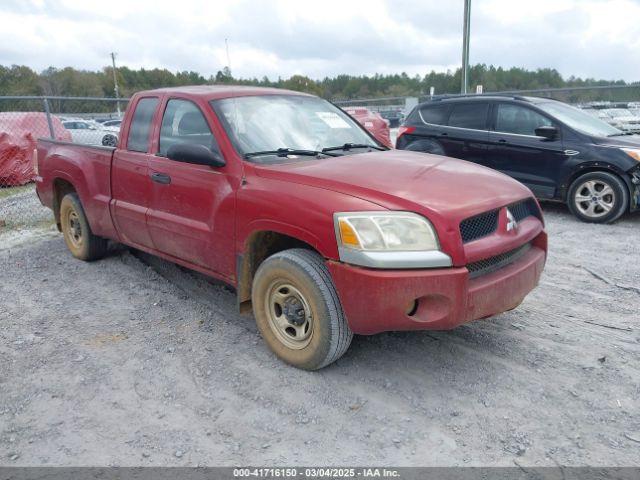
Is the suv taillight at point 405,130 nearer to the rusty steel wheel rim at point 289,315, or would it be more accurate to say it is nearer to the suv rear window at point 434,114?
the suv rear window at point 434,114

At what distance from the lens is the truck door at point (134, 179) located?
4.52m

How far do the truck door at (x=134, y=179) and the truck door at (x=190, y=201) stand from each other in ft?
0.45

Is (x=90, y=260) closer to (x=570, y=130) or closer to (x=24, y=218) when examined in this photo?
(x=24, y=218)

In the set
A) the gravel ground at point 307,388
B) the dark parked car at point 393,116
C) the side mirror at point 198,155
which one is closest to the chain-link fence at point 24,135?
the gravel ground at point 307,388

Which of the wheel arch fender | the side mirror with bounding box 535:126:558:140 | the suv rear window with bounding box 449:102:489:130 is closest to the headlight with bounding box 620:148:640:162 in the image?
the wheel arch fender

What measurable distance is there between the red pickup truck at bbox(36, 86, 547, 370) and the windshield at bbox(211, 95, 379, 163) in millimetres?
14

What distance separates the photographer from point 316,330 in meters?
3.24

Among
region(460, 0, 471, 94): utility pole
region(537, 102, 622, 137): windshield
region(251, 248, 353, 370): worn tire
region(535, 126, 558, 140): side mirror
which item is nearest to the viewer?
region(251, 248, 353, 370): worn tire

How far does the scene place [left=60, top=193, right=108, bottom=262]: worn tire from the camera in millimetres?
5613

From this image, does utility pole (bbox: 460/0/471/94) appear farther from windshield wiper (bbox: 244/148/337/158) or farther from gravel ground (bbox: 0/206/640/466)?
windshield wiper (bbox: 244/148/337/158)

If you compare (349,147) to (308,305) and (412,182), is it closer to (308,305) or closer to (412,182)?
(412,182)

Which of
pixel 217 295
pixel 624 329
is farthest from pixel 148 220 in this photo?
pixel 624 329

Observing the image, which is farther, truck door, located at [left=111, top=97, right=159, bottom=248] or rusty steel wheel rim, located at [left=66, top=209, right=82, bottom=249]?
rusty steel wheel rim, located at [left=66, top=209, right=82, bottom=249]

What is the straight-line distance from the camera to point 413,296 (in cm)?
291
